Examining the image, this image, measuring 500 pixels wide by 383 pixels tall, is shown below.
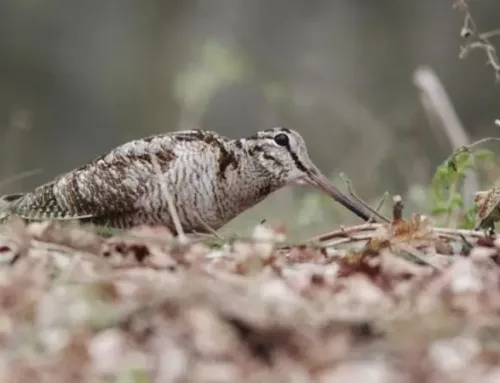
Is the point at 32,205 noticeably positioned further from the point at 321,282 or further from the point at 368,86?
the point at 368,86

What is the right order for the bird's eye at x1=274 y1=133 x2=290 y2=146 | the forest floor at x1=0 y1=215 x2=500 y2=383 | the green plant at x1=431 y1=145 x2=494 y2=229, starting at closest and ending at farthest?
the forest floor at x1=0 y1=215 x2=500 y2=383 → the green plant at x1=431 y1=145 x2=494 y2=229 → the bird's eye at x1=274 y1=133 x2=290 y2=146

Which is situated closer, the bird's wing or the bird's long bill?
the bird's wing

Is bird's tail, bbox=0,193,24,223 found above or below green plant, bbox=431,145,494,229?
above

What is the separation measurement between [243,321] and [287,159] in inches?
110

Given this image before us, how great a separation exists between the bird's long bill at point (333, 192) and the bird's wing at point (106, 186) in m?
0.70

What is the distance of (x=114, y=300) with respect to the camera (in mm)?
2730

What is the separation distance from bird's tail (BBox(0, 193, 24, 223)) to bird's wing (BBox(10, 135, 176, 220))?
1.1 inches

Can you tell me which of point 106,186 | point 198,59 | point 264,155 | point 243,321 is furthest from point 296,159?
point 198,59

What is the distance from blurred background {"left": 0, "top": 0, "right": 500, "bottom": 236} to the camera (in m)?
15.0

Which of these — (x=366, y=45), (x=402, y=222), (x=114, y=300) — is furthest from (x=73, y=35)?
(x=114, y=300)

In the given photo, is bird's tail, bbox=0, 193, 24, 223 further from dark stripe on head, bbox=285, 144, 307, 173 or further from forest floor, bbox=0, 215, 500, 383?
forest floor, bbox=0, 215, 500, 383

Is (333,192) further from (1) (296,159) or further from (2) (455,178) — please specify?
(2) (455,178)

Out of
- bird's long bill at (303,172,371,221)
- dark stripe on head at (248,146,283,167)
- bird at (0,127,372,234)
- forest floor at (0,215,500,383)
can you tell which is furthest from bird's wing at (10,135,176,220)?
forest floor at (0,215,500,383)

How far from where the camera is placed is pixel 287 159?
5203 mm
